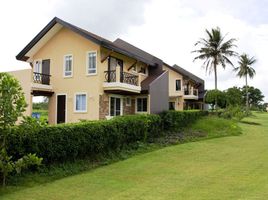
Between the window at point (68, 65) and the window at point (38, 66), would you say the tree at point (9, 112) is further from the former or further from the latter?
the window at point (38, 66)

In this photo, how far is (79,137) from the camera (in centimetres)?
1214

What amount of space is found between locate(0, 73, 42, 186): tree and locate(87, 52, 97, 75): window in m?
12.3

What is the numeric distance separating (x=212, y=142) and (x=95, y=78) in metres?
8.45

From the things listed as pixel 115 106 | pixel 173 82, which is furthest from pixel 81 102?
pixel 173 82

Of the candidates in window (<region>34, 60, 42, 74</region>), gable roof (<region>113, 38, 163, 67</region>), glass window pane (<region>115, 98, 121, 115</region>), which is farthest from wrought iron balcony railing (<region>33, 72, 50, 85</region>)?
gable roof (<region>113, 38, 163, 67</region>)

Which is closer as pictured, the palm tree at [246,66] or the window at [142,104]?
the window at [142,104]

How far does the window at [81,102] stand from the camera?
69.4 feet

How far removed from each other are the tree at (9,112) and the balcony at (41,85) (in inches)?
478

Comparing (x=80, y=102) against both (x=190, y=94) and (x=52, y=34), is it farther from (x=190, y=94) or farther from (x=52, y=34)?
(x=190, y=94)

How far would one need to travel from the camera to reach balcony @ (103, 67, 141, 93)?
808 inches

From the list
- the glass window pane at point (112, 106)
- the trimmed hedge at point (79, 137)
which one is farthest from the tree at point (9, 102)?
the glass window pane at point (112, 106)

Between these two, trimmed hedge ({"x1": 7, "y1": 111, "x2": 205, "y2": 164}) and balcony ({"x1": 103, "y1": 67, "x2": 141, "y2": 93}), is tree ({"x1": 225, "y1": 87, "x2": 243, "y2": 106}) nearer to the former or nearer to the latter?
balcony ({"x1": 103, "y1": 67, "x2": 141, "y2": 93})

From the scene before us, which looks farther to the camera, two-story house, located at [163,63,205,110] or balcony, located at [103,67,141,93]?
two-story house, located at [163,63,205,110]

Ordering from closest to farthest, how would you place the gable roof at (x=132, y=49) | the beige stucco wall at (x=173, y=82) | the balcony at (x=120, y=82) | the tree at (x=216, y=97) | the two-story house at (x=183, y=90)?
the balcony at (x=120, y=82) → the gable roof at (x=132, y=49) → the beige stucco wall at (x=173, y=82) → the two-story house at (x=183, y=90) → the tree at (x=216, y=97)
